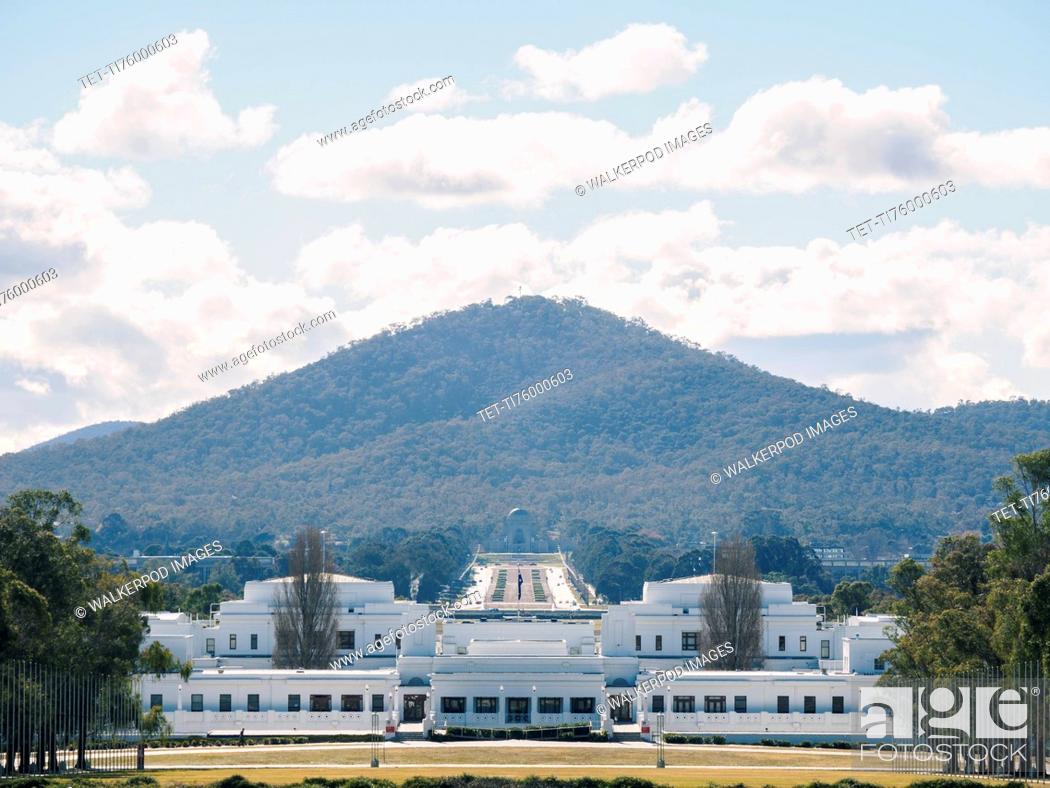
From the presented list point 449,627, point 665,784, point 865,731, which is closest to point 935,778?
point 665,784

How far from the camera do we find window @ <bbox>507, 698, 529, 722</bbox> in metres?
64.2

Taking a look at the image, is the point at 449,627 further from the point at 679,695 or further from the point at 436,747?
the point at 436,747

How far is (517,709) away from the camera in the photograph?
211ft

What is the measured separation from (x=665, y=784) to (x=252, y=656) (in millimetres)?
39781

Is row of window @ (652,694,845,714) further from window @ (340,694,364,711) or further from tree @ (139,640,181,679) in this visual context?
tree @ (139,640,181,679)

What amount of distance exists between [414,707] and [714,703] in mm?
11786

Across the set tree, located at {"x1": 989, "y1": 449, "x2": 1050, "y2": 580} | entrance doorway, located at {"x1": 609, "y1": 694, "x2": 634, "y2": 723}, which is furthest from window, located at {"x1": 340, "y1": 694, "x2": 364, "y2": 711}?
tree, located at {"x1": 989, "y1": 449, "x2": 1050, "y2": 580}

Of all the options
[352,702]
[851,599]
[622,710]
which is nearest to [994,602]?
[622,710]

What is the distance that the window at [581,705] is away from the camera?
211ft

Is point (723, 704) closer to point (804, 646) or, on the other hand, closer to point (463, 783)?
point (804, 646)

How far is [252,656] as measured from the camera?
3120 inches

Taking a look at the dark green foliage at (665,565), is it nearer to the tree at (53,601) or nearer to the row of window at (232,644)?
the row of window at (232,644)

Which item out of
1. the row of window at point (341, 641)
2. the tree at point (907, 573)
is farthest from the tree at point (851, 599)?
the row of window at point (341, 641)

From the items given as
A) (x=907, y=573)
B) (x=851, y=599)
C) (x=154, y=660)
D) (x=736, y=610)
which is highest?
(x=907, y=573)
